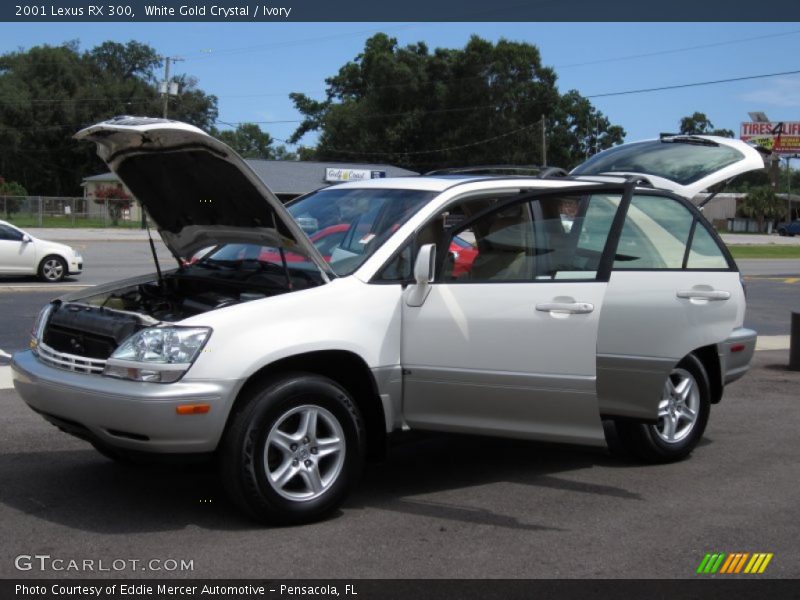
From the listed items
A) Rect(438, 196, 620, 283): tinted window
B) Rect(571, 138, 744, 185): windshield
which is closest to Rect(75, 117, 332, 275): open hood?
Rect(438, 196, 620, 283): tinted window

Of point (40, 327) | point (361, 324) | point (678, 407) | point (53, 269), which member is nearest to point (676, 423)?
point (678, 407)

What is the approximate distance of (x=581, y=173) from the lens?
736 centimetres

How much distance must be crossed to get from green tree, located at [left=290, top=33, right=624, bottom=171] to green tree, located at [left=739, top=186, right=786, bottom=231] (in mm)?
20839

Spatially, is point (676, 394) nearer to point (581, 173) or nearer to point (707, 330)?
point (707, 330)

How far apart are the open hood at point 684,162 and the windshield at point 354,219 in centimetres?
186

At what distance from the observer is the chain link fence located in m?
52.7

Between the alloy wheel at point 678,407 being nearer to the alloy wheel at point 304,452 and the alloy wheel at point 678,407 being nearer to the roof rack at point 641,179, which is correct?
the roof rack at point 641,179

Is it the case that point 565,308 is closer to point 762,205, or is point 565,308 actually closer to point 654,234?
point 654,234

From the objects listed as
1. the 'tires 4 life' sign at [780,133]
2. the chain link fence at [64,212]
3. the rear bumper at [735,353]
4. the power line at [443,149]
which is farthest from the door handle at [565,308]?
the 'tires 4 life' sign at [780,133]

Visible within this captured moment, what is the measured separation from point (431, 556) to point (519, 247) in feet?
6.48

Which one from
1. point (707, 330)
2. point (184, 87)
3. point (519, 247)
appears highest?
point (184, 87)
